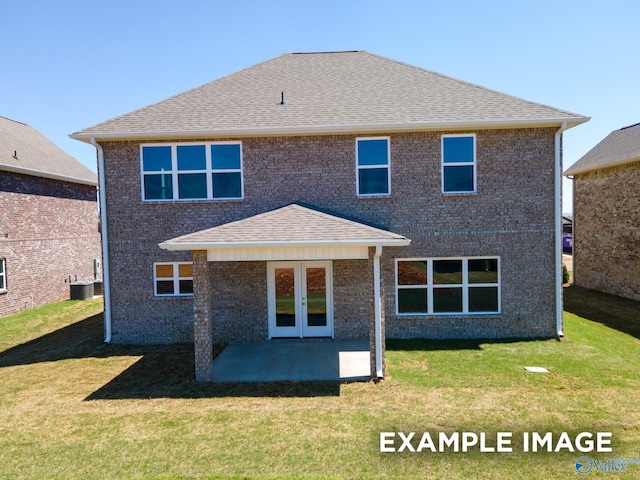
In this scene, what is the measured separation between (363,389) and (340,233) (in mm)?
3259

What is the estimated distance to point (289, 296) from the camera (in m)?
11.1

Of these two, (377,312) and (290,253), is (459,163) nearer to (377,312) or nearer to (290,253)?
(377,312)

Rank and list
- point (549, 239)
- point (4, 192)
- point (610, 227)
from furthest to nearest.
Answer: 1. point (610, 227)
2. point (4, 192)
3. point (549, 239)

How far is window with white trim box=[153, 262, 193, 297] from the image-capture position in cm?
1109

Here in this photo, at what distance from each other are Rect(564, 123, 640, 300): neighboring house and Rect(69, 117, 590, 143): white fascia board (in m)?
8.59

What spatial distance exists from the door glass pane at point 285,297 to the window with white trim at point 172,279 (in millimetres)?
2564

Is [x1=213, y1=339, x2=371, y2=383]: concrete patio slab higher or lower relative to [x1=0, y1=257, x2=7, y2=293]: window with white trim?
lower

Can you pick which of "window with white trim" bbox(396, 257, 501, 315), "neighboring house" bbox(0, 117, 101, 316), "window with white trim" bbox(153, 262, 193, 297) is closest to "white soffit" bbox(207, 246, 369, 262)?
"window with white trim" bbox(396, 257, 501, 315)

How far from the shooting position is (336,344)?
10.6 m

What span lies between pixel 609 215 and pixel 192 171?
18.0m

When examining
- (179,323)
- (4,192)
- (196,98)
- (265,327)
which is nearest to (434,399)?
(265,327)

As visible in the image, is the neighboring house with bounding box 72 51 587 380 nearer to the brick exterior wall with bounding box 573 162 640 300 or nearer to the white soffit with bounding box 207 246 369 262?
the white soffit with bounding box 207 246 369 262

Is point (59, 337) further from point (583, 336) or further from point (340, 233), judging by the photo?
point (583, 336)

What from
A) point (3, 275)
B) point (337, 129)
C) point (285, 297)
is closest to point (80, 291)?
point (3, 275)
